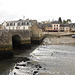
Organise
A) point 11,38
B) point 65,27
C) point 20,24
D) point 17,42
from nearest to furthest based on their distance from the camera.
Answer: point 11,38 → point 17,42 → point 20,24 → point 65,27

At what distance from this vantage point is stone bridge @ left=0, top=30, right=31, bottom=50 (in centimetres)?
1736

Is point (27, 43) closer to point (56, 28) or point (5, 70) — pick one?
point (5, 70)

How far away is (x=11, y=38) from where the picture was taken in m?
18.4

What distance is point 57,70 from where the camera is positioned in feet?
40.9

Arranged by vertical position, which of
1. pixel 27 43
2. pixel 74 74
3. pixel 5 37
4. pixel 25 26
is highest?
pixel 25 26

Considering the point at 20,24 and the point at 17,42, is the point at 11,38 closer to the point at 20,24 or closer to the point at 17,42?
the point at 17,42

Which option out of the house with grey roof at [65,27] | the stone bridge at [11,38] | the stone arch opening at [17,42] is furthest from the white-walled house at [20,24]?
the house with grey roof at [65,27]

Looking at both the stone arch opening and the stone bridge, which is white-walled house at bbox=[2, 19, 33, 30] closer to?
the stone arch opening

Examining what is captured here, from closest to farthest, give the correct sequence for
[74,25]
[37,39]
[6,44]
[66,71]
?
[66,71]
[6,44]
[37,39]
[74,25]

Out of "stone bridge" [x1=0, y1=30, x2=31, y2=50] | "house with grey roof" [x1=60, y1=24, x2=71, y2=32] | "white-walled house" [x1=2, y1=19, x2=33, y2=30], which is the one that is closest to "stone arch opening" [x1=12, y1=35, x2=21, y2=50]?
"stone bridge" [x1=0, y1=30, x2=31, y2=50]

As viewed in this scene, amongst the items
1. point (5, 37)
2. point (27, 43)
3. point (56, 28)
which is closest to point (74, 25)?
point (56, 28)

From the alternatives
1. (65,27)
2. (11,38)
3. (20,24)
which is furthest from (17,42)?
(65,27)

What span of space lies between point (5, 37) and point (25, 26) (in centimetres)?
2863

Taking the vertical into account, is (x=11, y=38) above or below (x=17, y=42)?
above
